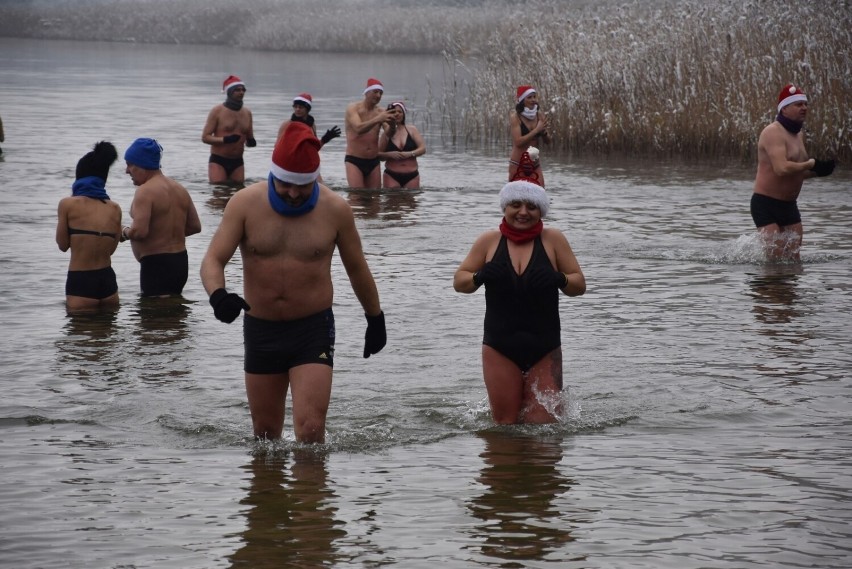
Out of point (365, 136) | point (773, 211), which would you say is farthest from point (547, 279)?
point (365, 136)

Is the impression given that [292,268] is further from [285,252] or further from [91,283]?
[91,283]

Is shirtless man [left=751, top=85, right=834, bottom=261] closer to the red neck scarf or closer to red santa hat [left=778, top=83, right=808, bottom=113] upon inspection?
red santa hat [left=778, top=83, right=808, bottom=113]

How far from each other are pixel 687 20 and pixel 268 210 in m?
19.3

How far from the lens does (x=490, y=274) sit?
24.3ft

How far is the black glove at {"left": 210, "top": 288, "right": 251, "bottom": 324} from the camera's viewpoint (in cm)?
Answer: 640

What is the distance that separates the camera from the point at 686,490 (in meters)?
6.64

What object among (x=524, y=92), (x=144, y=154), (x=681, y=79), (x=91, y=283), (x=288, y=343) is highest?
(x=681, y=79)

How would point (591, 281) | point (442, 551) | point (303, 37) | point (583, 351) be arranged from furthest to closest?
1. point (303, 37)
2. point (591, 281)
3. point (583, 351)
4. point (442, 551)

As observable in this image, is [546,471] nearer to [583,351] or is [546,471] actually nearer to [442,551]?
[442,551]

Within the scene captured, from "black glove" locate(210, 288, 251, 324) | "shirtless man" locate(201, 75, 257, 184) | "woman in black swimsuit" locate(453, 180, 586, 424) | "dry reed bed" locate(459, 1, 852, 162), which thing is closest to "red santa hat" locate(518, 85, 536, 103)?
"shirtless man" locate(201, 75, 257, 184)

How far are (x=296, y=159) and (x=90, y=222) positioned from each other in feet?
15.8

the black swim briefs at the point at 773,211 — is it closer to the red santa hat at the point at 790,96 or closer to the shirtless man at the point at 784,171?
the shirtless man at the point at 784,171

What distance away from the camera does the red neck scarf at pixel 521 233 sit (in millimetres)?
7562

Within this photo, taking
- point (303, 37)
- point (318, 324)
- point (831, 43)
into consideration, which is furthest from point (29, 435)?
point (303, 37)
